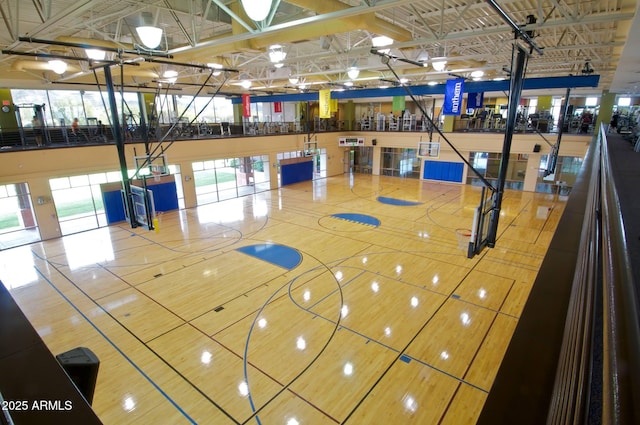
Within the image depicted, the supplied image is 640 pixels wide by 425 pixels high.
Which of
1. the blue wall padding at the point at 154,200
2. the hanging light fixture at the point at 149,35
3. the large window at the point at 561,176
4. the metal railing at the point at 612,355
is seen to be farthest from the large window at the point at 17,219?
the large window at the point at 561,176

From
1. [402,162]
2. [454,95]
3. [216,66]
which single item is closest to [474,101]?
[454,95]

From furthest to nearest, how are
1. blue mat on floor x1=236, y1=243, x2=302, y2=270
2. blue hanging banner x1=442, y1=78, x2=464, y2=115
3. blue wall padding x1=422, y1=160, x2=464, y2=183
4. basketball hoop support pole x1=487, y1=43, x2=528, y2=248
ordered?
1. blue wall padding x1=422, y1=160, x2=464, y2=183
2. blue hanging banner x1=442, y1=78, x2=464, y2=115
3. blue mat on floor x1=236, y1=243, x2=302, y2=270
4. basketball hoop support pole x1=487, y1=43, x2=528, y2=248

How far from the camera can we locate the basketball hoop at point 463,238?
476 inches

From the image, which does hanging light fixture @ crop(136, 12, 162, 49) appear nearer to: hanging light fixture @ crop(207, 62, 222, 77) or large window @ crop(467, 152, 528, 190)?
hanging light fixture @ crop(207, 62, 222, 77)

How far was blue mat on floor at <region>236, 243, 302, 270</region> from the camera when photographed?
1098 cm

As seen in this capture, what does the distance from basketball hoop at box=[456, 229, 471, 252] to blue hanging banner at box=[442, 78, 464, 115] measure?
476 cm

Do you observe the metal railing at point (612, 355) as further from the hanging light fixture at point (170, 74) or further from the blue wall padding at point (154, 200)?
the blue wall padding at point (154, 200)

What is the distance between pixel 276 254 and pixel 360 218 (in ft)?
17.7

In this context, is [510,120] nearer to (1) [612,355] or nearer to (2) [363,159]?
(1) [612,355]

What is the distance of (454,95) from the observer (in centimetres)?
1342

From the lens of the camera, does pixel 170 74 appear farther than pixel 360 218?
No

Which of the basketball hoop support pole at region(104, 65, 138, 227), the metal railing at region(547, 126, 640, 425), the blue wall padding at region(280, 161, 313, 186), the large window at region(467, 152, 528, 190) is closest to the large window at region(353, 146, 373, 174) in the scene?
the blue wall padding at region(280, 161, 313, 186)

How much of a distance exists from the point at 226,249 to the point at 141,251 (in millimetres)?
3002

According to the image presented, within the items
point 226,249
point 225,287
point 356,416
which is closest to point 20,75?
point 226,249
